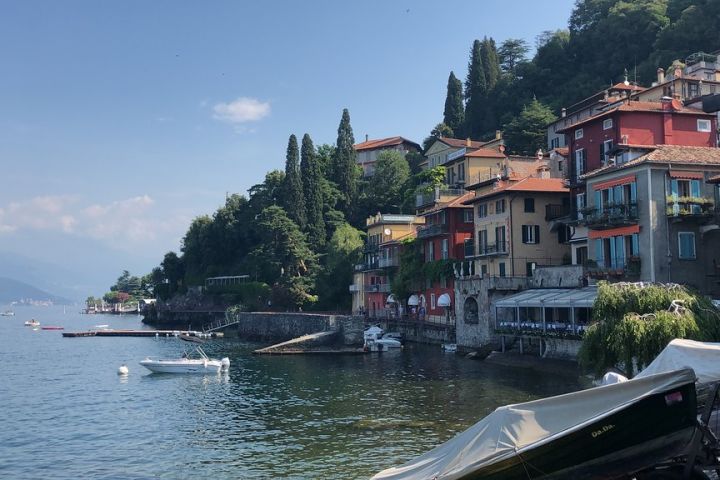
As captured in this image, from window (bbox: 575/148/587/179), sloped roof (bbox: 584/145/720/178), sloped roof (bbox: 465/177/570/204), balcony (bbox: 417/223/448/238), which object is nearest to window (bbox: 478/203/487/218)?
sloped roof (bbox: 465/177/570/204)

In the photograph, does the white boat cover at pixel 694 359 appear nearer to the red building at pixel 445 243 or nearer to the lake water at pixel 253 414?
the lake water at pixel 253 414

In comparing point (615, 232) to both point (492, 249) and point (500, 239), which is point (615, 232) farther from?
point (492, 249)

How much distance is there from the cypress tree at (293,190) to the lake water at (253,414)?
51.3 metres

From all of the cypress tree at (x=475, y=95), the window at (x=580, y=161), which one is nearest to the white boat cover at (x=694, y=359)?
the window at (x=580, y=161)

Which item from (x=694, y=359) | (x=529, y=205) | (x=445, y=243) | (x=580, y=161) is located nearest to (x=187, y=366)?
(x=445, y=243)

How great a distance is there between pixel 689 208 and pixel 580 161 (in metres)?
11.5

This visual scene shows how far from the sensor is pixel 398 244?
8106 centimetres

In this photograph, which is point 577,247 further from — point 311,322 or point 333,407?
point 311,322

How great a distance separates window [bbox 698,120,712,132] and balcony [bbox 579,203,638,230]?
413 inches

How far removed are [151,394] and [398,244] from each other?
41.5m

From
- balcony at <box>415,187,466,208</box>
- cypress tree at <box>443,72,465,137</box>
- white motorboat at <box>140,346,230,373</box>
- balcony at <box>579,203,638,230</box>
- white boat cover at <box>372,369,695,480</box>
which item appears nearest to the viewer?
white boat cover at <box>372,369,695,480</box>

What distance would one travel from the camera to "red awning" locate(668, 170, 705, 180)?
41969mm

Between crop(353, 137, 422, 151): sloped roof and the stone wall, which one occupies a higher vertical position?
crop(353, 137, 422, 151): sloped roof

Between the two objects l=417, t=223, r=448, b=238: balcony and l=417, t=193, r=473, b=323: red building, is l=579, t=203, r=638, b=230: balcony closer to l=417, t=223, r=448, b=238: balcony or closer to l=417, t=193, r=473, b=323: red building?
l=417, t=193, r=473, b=323: red building
